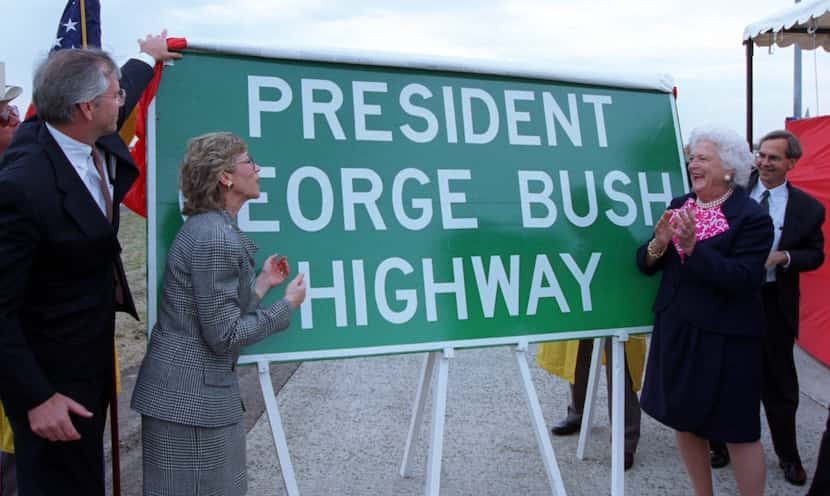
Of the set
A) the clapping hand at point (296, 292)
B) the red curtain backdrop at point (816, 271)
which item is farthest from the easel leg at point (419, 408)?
the red curtain backdrop at point (816, 271)

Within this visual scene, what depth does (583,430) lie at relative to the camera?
12.7 feet

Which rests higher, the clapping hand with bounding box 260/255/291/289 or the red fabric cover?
the red fabric cover

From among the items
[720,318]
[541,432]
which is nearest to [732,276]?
[720,318]

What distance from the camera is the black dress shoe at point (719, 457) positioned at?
3.77 metres

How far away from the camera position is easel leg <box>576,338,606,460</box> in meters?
3.58

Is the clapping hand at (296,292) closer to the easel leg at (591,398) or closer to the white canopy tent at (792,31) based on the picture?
the easel leg at (591,398)

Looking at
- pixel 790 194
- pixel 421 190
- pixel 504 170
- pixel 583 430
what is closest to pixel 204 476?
pixel 421 190

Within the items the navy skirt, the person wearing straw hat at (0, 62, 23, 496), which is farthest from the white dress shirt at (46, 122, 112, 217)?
the navy skirt

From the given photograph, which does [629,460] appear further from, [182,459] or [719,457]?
[182,459]

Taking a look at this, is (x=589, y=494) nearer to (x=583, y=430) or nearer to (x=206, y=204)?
(x=583, y=430)

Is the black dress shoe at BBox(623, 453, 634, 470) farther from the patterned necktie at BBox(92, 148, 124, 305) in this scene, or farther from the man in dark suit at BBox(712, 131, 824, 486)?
the patterned necktie at BBox(92, 148, 124, 305)

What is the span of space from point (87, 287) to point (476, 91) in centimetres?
167

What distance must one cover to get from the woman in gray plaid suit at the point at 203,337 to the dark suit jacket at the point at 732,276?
1602 mm

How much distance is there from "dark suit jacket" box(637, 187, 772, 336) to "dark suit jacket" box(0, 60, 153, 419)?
209cm
